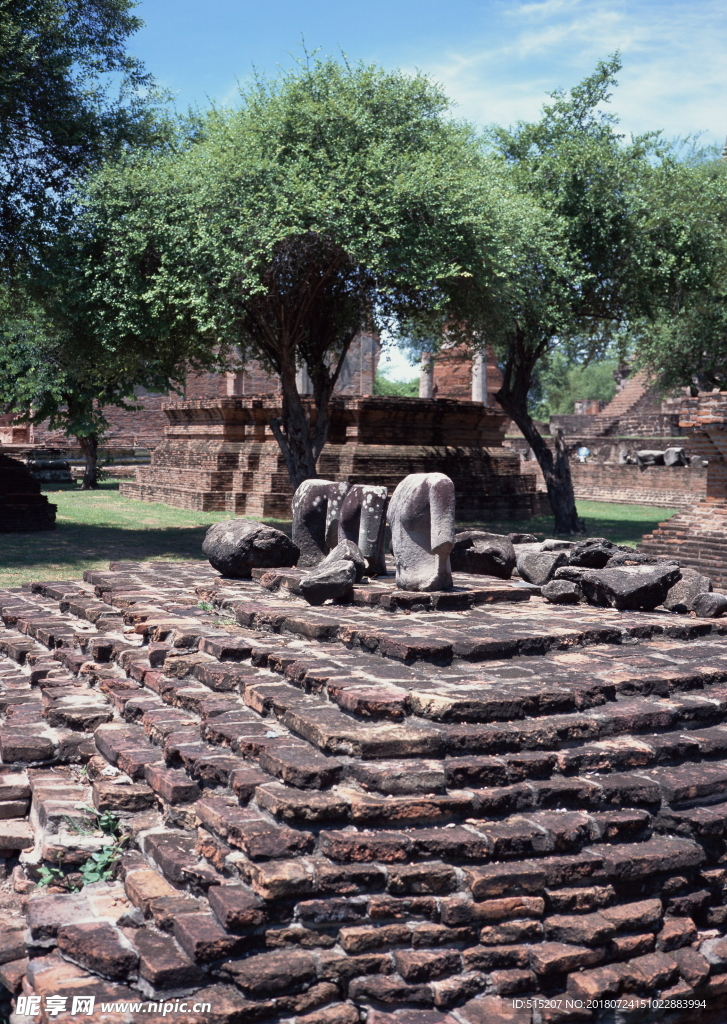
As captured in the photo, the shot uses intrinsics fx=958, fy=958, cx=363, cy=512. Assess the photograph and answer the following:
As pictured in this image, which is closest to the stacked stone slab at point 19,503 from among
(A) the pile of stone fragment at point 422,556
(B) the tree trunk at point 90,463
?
(A) the pile of stone fragment at point 422,556

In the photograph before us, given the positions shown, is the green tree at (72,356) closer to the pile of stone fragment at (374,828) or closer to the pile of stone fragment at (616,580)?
the pile of stone fragment at (616,580)

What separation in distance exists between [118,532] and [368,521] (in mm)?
7313

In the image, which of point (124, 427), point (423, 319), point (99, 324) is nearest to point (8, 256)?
point (99, 324)

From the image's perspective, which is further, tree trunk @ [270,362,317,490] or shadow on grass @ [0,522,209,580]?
tree trunk @ [270,362,317,490]

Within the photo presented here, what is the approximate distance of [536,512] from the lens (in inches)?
667

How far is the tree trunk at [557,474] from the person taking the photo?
1367 centimetres

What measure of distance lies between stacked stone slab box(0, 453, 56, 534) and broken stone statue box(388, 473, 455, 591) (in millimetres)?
8153

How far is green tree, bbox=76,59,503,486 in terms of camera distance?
9.71 metres

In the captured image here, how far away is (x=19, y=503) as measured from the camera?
12.1m

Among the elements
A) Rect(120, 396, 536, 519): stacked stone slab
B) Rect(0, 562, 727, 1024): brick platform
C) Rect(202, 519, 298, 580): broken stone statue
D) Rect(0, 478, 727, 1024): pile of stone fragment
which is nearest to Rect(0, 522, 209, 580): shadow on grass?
Rect(120, 396, 536, 519): stacked stone slab

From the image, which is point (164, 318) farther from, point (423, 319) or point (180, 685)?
point (180, 685)

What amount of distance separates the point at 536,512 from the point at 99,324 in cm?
899

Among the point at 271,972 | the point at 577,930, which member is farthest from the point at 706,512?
the point at 271,972

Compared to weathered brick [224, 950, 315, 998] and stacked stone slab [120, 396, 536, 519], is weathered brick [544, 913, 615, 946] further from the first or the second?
stacked stone slab [120, 396, 536, 519]
